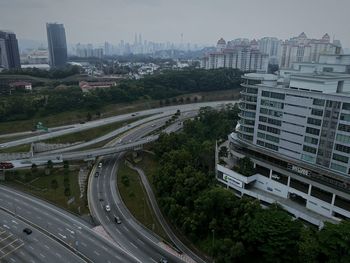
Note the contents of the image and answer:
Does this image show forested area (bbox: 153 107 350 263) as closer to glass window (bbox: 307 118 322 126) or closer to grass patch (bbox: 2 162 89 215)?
glass window (bbox: 307 118 322 126)

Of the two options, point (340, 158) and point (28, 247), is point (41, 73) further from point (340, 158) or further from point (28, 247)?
point (340, 158)

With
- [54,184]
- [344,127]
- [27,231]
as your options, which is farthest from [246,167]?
[54,184]

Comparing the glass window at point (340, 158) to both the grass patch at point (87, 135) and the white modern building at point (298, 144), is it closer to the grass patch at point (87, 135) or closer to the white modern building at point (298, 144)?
the white modern building at point (298, 144)

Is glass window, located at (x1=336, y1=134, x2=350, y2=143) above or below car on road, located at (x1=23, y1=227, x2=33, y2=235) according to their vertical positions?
above

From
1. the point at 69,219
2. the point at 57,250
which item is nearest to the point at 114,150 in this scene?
the point at 69,219

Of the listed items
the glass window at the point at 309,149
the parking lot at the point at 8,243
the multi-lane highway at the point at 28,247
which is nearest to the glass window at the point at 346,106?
the glass window at the point at 309,149

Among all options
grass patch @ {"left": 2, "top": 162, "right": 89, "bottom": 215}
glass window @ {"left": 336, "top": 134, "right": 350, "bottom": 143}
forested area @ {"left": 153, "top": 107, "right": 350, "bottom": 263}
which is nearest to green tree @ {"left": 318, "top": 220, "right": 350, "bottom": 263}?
forested area @ {"left": 153, "top": 107, "right": 350, "bottom": 263}

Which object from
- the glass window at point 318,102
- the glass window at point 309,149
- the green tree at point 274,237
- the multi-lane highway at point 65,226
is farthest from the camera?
the glass window at point 309,149
